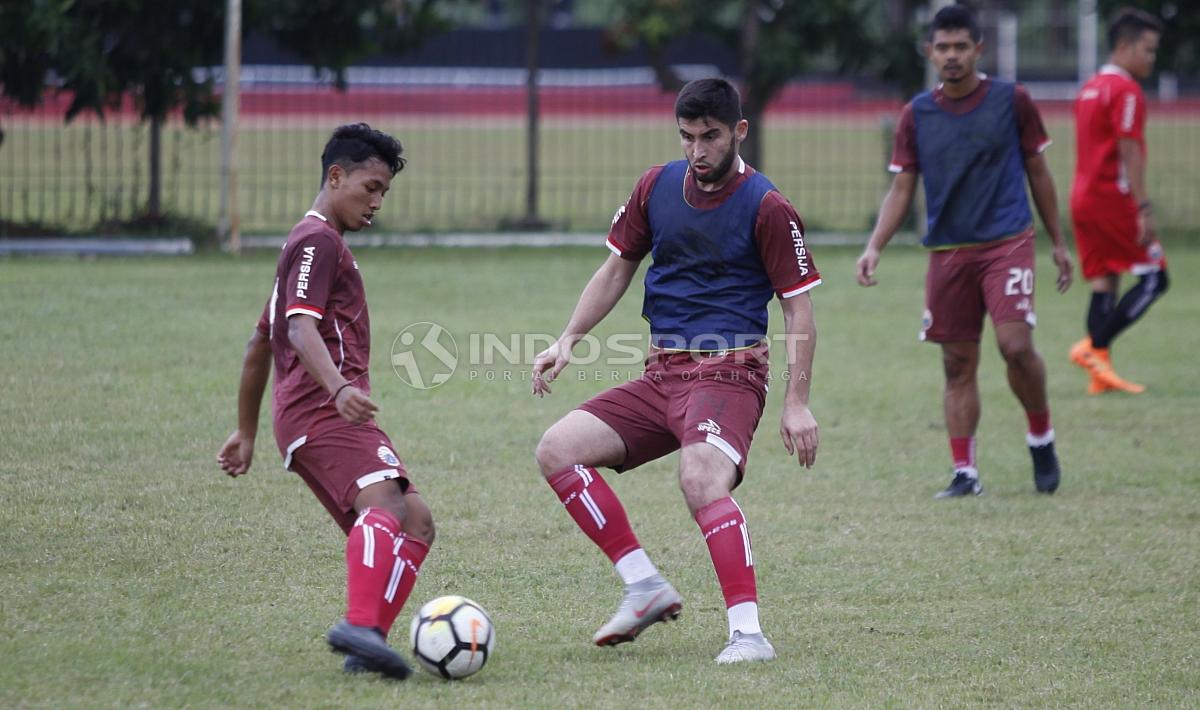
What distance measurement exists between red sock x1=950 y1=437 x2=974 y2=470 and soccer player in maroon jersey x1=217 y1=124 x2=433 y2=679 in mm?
3311

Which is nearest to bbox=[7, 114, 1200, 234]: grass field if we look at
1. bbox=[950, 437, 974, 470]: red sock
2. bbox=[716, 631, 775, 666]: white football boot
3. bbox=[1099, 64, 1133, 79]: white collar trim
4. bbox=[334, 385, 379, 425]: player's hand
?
bbox=[1099, 64, 1133, 79]: white collar trim

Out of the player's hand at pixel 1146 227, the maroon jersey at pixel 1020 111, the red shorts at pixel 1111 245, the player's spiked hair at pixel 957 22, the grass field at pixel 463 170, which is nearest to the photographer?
the player's spiked hair at pixel 957 22

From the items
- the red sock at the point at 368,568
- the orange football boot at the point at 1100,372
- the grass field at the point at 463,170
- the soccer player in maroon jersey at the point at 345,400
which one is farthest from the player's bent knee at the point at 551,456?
the grass field at the point at 463,170

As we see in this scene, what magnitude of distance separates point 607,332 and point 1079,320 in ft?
13.2

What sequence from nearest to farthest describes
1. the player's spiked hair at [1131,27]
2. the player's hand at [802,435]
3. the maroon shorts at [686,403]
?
the player's hand at [802,435] < the maroon shorts at [686,403] < the player's spiked hair at [1131,27]

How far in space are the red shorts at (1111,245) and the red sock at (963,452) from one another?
130 inches

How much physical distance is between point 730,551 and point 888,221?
3.05 metres

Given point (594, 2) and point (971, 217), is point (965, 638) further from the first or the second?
point (594, 2)

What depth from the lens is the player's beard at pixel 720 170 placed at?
4914mm

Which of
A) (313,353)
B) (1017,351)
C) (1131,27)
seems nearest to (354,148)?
(313,353)

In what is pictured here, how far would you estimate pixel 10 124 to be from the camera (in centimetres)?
1551

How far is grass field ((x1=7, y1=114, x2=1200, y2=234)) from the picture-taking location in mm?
16078

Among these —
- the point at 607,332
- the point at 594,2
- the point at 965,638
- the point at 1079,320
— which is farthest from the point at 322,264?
the point at 594,2

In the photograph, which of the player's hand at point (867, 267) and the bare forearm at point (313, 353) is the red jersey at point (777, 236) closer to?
the bare forearm at point (313, 353)
